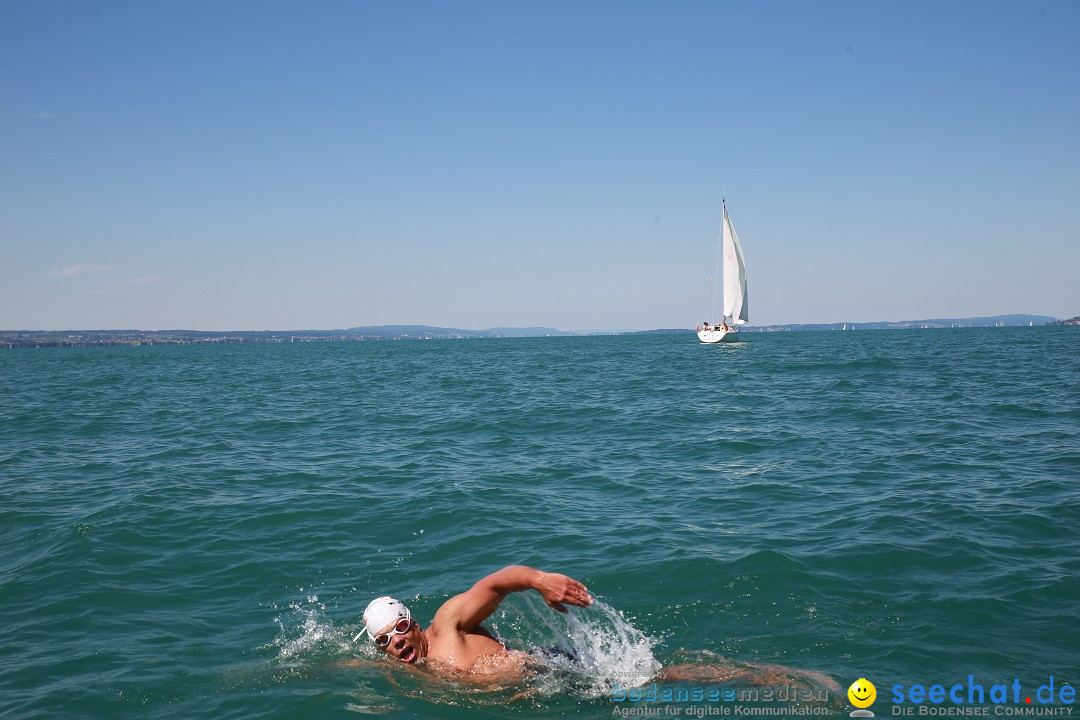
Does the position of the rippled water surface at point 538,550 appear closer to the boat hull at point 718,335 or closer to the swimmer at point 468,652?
the swimmer at point 468,652

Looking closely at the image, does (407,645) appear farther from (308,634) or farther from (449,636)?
(308,634)

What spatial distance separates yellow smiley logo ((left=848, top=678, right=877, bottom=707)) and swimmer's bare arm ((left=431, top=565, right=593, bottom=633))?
2.45 m

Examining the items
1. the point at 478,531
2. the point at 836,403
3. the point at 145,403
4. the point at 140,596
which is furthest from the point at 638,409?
the point at 145,403

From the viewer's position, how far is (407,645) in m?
5.86

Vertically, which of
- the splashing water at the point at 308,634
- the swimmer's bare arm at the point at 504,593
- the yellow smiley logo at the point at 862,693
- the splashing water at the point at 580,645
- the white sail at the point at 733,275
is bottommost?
the splashing water at the point at 308,634

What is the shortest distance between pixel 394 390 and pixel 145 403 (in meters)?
11.8

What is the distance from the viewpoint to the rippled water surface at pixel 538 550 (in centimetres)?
630

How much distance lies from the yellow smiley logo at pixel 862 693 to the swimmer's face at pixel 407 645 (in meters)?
3.76

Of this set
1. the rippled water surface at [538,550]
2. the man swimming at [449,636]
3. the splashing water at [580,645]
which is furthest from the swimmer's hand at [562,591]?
the rippled water surface at [538,550]

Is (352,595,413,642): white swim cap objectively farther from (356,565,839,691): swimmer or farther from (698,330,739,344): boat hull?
(698,330,739,344): boat hull

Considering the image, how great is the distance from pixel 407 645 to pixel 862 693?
3.98m

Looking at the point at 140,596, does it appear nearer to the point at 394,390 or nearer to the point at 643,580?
the point at 643,580

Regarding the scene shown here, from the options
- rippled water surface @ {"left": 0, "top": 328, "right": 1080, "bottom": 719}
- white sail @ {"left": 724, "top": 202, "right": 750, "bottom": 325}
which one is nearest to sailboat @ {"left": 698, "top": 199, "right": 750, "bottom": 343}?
white sail @ {"left": 724, "top": 202, "right": 750, "bottom": 325}

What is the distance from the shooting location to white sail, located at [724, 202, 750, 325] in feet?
264
